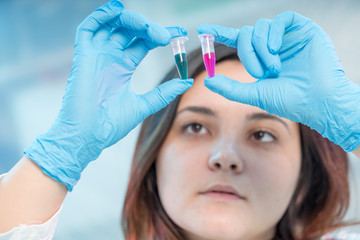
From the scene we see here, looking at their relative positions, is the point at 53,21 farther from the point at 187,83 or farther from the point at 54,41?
the point at 187,83

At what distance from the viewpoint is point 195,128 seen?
1696 mm

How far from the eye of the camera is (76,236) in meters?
2.75

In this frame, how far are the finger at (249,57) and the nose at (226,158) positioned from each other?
1.22 feet

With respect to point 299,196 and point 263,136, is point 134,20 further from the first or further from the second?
point 299,196

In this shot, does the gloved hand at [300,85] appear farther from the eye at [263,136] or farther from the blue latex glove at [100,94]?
the eye at [263,136]

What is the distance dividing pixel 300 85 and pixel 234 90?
0.25m

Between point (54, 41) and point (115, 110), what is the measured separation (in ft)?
5.73

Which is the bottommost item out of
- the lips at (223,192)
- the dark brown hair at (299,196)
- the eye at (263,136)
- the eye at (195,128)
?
the dark brown hair at (299,196)

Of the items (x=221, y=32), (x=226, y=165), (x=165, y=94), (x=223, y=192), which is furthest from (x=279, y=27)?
(x=223, y=192)

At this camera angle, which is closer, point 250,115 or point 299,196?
point 250,115

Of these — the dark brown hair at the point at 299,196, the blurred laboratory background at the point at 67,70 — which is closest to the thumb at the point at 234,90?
the dark brown hair at the point at 299,196

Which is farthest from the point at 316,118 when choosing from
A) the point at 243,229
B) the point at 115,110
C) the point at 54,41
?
the point at 54,41

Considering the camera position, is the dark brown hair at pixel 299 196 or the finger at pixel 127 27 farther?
the dark brown hair at pixel 299 196

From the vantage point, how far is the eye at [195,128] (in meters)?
1.68
